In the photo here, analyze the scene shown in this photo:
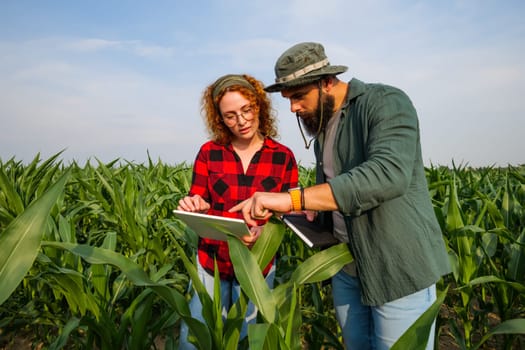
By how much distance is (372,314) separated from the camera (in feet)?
3.98

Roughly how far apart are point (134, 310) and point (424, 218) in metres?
1.05

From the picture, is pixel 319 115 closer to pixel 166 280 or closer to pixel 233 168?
pixel 233 168

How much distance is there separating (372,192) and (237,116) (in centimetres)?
67

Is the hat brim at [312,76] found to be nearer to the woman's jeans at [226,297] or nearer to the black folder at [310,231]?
the black folder at [310,231]

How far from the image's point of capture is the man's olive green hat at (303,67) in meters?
1.13

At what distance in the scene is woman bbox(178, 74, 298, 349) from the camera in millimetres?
1439

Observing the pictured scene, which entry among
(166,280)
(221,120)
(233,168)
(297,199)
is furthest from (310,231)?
(166,280)

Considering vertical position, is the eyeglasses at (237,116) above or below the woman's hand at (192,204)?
above

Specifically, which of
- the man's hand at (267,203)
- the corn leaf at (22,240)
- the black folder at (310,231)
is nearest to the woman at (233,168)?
the black folder at (310,231)

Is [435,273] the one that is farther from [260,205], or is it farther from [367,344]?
[260,205]

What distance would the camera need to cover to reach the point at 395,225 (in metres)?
1.07

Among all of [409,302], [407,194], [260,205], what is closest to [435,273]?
[409,302]

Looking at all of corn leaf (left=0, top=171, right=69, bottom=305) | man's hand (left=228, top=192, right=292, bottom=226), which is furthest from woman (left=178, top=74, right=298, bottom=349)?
corn leaf (left=0, top=171, right=69, bottom=305)

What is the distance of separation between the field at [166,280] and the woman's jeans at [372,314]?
12cm
